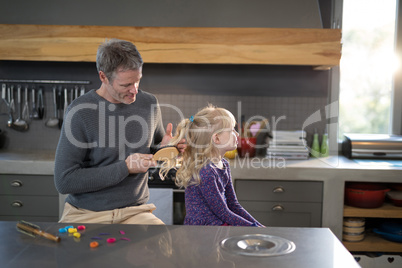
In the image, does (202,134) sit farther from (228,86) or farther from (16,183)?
(16,183)

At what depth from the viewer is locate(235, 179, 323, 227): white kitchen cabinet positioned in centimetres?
307

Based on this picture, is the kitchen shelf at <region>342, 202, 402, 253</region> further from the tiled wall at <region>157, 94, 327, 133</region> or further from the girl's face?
the girl's face

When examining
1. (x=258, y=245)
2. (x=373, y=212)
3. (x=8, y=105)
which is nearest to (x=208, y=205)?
(x=258, y=245)

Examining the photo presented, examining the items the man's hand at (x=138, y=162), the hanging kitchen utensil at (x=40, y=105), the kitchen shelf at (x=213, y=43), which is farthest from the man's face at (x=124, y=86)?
the hanging kitchen utensil at (x=40, y=105)

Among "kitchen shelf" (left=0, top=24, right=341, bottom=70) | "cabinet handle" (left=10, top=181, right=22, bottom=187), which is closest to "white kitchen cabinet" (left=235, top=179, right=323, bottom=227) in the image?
"kitchen shelf" (left=0, top=24, right=341, bottom=70)

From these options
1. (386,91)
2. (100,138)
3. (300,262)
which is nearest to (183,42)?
(100,138)

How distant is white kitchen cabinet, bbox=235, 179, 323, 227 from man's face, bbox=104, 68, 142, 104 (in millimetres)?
1321

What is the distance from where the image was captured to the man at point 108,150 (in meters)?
1.89

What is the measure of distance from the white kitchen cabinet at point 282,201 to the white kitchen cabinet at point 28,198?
4.41 ft

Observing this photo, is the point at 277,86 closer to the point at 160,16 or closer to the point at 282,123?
the point at 282,123

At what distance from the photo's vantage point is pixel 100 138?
1995 mm

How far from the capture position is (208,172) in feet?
6.67

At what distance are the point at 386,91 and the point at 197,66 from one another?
1.66 meters

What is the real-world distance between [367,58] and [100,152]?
2.70 m
